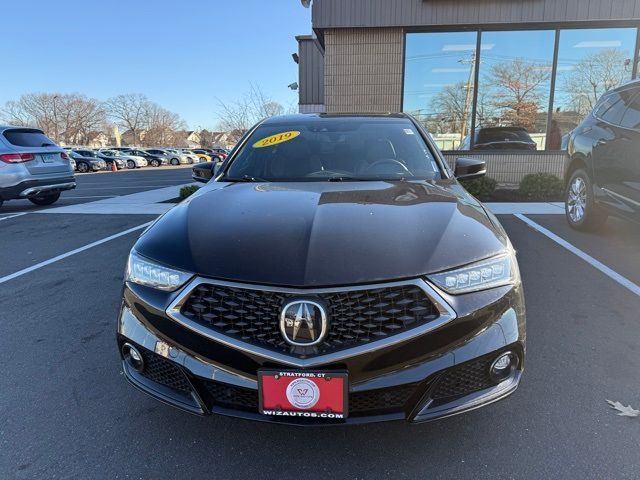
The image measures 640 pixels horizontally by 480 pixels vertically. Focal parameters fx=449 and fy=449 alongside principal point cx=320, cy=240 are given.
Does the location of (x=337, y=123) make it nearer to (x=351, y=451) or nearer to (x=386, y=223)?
(x=386, y=223)

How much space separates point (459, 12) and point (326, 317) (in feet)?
32.9

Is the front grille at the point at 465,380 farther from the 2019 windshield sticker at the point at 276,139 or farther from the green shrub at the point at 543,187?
the green shrub at the point at 543,187

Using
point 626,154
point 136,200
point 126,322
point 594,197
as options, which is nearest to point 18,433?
point 126,322

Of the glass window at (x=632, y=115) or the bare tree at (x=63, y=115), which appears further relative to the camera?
the bare tree at (x=63, y=115)

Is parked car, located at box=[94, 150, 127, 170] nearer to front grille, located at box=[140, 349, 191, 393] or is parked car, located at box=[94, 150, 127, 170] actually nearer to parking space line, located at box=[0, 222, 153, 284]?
parking space line, located at box=[0, 222, 153, 284]

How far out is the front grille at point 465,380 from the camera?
171 cm

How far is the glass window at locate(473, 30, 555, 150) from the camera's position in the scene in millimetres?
10117

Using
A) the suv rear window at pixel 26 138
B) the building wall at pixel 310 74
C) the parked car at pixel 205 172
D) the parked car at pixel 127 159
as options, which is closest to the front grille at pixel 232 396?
the parked car at pixel 205 172

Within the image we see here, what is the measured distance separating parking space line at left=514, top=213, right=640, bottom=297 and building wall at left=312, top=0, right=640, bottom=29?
532 cm

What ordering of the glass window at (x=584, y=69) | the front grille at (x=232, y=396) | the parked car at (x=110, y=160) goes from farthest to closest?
the parked car at (x=110, y=160)
the glass window at (x=584, y=69)
the front grille at (x=232, y=396)

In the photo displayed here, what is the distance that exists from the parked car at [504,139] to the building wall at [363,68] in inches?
80.8

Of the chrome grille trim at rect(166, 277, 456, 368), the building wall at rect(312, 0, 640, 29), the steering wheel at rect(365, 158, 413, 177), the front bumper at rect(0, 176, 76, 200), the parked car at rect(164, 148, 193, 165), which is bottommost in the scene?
the parked car at rect(164, 148, 193, 165)

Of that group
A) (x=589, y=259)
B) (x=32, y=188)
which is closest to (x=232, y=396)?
(x=589, y=259)

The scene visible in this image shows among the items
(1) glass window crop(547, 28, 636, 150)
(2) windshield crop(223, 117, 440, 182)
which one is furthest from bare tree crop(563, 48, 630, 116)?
(2) windshield crop(223, 117, 440, 182)
